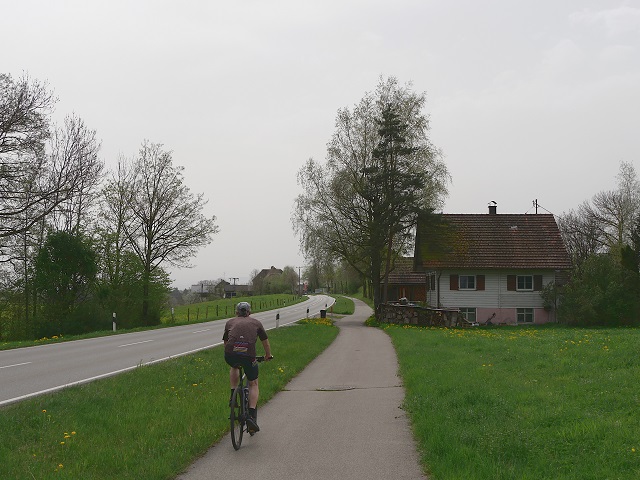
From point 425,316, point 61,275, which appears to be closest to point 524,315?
point 425,316

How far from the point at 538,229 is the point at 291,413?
122ft

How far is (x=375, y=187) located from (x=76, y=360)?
25492 mm

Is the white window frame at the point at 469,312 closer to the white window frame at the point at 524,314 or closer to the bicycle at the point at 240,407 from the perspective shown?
the white window frame at the point at 524,314

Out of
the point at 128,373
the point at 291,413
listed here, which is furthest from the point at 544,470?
the point at 128,373

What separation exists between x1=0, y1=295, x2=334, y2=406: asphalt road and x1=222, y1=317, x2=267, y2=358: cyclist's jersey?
15.5 feet

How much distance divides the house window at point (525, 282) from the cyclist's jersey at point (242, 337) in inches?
1399

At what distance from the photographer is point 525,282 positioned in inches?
1617

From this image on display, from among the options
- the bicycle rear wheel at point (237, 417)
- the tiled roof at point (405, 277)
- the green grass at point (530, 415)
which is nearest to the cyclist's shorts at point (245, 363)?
the bicycle rear wheel at point (237, 417)

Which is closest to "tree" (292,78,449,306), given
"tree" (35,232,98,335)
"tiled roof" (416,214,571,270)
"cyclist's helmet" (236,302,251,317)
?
"tiled roof" (416,214,571,270)

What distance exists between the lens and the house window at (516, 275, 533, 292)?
40969 millimetres

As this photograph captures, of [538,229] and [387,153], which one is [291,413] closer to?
[387,153]

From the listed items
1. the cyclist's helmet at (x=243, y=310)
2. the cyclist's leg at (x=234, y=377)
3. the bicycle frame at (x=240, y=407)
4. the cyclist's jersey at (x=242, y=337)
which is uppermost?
the cyclist's helmet at (x=243, y=310)

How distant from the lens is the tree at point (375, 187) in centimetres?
3906

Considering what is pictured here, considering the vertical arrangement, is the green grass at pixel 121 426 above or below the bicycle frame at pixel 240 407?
below
